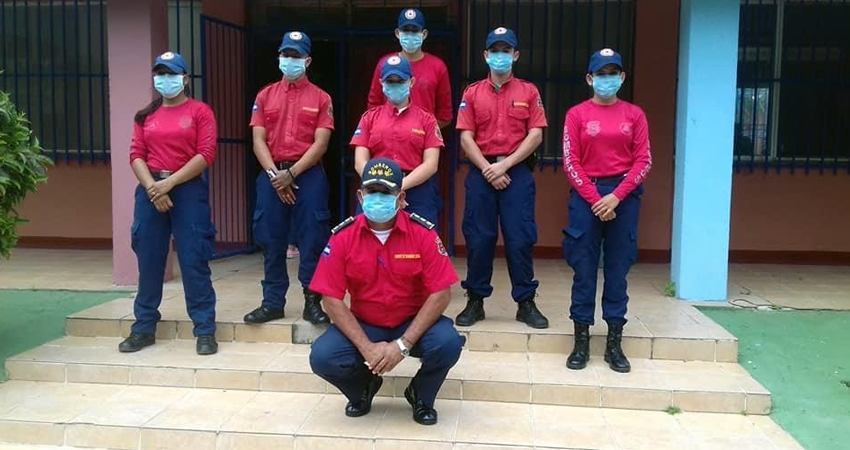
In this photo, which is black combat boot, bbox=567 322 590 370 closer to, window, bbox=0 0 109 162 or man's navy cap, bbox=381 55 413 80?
man's navy cap, bbox=381 55 413 80

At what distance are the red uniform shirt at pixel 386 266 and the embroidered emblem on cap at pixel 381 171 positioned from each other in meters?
0.25

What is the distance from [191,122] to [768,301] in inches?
174

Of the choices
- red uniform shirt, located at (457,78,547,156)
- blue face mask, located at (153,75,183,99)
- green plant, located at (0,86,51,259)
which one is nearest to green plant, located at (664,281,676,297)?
red uniform shirt, located at (457,78,547,156)

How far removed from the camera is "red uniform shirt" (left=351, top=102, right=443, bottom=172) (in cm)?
434

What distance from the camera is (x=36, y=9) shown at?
7.68m

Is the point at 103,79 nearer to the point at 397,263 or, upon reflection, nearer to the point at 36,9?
the point at 36,9

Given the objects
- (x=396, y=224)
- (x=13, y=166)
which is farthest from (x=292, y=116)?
(x=13, y=166)

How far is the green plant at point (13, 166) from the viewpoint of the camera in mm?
4191

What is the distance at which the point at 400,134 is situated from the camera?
4.34m

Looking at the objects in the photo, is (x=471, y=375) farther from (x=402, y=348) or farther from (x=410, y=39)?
(x=410, y=39)

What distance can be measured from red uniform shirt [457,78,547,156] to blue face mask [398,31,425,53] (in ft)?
1.73

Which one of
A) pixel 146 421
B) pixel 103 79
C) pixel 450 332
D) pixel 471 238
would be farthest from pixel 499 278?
pixel 103 79

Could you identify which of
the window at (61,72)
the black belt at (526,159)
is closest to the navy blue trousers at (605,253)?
the black belt at (526,159)

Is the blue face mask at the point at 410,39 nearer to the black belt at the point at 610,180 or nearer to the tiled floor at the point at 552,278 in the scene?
the black belt at the point at 610,180
